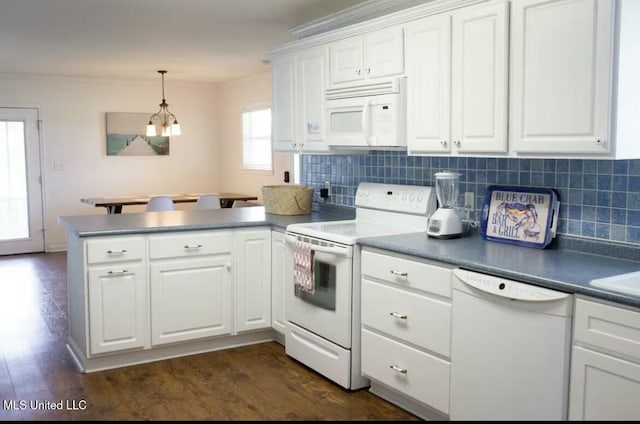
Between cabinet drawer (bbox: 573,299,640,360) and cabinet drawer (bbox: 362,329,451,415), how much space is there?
72 centimetres

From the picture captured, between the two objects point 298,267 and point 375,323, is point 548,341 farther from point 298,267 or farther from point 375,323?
point 298,267

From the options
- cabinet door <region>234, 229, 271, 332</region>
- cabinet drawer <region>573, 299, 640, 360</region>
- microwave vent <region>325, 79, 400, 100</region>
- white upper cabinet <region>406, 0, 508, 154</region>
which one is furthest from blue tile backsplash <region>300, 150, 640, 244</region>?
cabinet door <region>234, 229, 271, 332</region>

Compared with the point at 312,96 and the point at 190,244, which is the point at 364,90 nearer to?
the point at 312,96

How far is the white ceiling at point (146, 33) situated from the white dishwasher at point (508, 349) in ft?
8.16

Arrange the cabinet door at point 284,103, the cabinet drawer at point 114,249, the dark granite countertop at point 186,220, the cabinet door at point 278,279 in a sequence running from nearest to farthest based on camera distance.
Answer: the cabinet drawer at point 114,249 < the dark granite countertop at point 186,220 < the cabinet door at point 278,279 < the cabinet door at point 284,103

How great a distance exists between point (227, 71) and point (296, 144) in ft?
12.0

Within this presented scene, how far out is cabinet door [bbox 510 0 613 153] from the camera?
2.45m

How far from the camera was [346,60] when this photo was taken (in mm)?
3893

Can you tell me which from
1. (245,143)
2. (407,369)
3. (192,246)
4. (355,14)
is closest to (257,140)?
(245,143)

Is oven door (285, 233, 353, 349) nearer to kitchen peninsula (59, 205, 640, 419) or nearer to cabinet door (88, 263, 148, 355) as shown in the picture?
kitchen peninsula (59, 205, 640, 419)

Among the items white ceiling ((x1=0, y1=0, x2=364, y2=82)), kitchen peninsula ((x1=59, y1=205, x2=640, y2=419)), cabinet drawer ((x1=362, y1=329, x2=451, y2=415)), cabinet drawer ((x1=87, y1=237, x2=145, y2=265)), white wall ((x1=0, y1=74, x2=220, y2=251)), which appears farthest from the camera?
white wall ((x1=0, y1=74, x2=220, y2=251))

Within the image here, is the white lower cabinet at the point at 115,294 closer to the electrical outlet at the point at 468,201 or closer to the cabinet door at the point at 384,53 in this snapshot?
the cabinet door at the point at 384,53

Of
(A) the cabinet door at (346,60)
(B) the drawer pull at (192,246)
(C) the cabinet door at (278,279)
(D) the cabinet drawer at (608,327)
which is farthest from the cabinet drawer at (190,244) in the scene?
(D) the cabinet drawer at (608,327)

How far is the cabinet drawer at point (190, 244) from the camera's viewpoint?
3.77m
